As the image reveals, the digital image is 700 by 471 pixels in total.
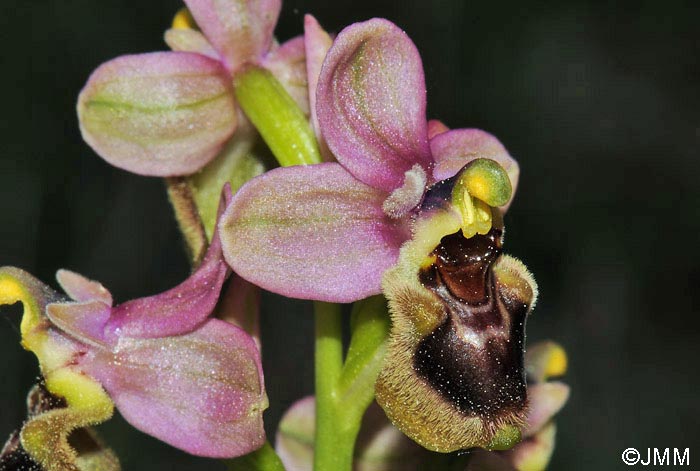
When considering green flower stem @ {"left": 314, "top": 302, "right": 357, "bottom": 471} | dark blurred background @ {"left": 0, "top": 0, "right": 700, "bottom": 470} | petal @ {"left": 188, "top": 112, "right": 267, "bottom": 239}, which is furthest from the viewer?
dark blurred background @ {"left": 0, "top": 0, "right": 700, "bottom": 470}

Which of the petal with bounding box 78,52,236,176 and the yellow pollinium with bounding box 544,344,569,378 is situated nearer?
the petal with bounding box 78,52,236,176

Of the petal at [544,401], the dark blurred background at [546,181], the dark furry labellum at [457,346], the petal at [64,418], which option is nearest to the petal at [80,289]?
the petal at [64,418]

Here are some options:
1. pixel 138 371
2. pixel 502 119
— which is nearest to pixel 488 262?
pixel 138 371

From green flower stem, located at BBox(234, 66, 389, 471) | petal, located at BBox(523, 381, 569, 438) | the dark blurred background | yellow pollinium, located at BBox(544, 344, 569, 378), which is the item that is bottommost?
the dark blurred background

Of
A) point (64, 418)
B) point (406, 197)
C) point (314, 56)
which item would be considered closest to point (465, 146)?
point (406, 197)

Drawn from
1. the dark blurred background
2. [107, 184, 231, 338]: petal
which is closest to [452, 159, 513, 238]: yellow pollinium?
[107, 184, 231, 338]: petal

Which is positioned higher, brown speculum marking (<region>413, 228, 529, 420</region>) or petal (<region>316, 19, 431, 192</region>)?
petal (<region>316, 19, 431, 192</region>)

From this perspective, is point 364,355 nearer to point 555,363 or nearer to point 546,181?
point 555,363

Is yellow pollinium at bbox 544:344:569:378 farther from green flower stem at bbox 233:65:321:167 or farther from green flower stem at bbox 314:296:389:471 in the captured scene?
green flower stem at bbox 233:65:321:167
